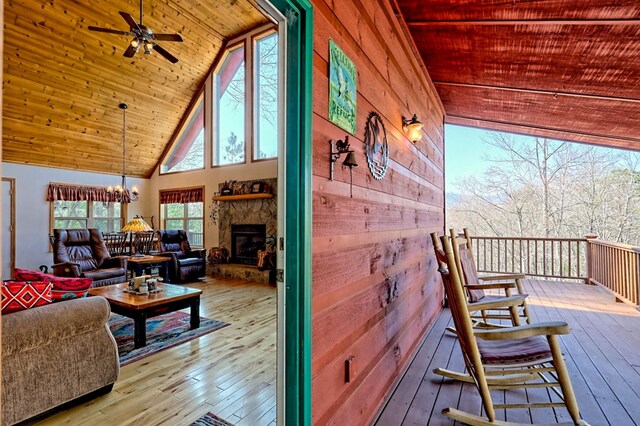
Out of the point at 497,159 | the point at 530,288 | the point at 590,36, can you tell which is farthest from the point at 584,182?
the point at 590,36

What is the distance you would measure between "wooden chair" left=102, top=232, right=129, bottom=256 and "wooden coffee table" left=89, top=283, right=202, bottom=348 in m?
4.56

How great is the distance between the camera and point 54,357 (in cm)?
210

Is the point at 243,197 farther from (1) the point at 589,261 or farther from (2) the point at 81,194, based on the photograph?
(1) the point at 589,261

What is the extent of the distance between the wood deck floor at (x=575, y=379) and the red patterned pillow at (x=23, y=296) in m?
2.30

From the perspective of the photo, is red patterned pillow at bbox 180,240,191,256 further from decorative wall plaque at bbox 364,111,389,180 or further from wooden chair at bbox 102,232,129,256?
decorative wall plaque at bbox 364,111,389,180

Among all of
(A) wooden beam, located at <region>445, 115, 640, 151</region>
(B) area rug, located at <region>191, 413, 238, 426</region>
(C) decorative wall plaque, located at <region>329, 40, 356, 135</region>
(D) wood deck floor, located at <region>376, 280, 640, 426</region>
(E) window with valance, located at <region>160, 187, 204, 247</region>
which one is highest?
(A) wooden beam, located at <region>445, 115, 640, 151</region>

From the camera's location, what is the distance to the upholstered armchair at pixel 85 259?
4.82 m

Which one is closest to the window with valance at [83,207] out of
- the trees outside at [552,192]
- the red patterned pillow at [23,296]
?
the red patterned pillow at [23,296]

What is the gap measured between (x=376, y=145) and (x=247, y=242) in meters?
5.39

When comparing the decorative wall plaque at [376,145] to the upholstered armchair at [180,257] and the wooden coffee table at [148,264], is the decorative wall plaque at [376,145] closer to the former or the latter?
the wooden coffee table at [148,264]

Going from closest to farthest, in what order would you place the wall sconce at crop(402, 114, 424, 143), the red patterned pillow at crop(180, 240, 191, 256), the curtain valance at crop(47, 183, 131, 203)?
1. the wall sconce at crop(402, 114, 424, 143)
2. the red patterned pillow at crop(180, 240, 191, 256)
3. the curtain valance at crop(47, 183, 131, 203)

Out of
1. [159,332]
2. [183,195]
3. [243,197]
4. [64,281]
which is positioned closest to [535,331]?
[64,281]

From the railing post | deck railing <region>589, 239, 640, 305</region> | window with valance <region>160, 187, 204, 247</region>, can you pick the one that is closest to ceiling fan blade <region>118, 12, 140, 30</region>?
window with valance <region>160, 187, 204, 247</region>

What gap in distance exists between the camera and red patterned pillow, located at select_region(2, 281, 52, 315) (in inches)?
77.2
